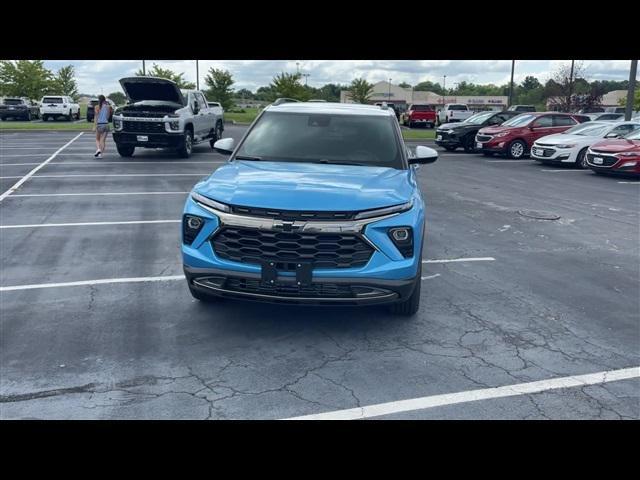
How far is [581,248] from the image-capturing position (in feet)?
25.3

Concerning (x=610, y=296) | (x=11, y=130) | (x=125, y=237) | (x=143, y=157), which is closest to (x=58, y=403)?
(x=125, y=237)

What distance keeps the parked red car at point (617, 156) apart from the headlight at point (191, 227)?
13.7 metres

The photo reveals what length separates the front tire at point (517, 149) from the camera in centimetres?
1994

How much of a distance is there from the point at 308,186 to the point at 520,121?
18055 millimetres

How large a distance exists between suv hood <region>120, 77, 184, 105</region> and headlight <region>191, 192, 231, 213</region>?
12387 millimetres

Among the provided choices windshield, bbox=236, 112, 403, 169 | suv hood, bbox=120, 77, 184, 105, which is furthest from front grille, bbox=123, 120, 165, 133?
windshield, bbox=236, 112, 403, 169

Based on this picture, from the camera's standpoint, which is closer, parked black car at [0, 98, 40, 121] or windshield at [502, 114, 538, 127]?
windshield at [502, 114, 538, 127]

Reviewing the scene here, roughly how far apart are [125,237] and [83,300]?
251 cm

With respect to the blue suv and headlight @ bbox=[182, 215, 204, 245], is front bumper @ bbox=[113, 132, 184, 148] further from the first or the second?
headlight @ bbox=[182, 215, 204, 245]

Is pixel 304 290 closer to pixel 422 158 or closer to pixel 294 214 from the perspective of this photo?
pixel 294 214

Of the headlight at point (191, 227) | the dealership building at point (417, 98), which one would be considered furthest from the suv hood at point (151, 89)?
the dealership building at point (417, 98)

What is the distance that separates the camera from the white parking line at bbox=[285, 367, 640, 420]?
11.1 ft

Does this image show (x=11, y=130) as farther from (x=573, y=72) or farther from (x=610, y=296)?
(x=573, y=72)
